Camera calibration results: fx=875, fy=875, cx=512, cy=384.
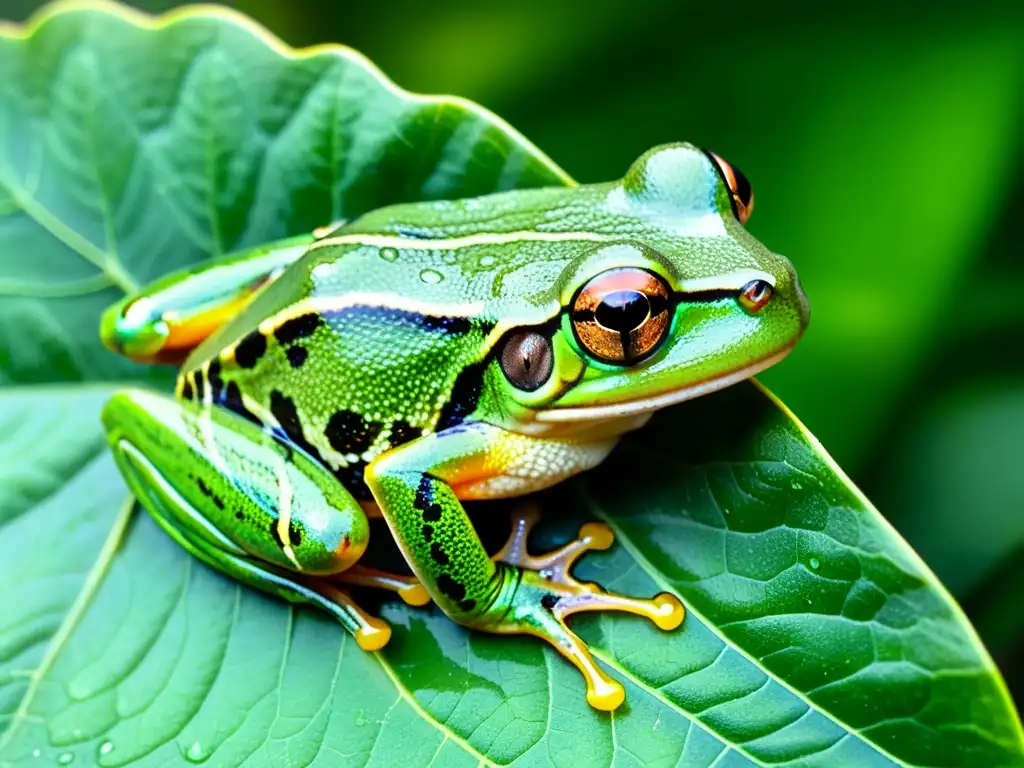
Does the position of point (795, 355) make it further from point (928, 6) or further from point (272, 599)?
point (272, 599)

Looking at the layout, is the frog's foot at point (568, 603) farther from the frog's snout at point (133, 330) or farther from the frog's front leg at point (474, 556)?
the frog's snout at point (133, 330)

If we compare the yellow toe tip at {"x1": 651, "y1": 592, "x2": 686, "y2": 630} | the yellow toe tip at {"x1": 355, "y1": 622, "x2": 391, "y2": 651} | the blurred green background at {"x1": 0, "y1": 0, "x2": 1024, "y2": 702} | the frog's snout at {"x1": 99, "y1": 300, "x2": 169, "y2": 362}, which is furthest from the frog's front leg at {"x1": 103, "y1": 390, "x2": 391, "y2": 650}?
the blurred green background at {"x1": 0, "y1": 0, "x2": 1024, "y2": 702}

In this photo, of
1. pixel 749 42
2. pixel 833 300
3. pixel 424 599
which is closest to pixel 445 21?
pixel 749 42

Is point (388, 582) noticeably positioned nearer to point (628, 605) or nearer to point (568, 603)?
point (568, 603)

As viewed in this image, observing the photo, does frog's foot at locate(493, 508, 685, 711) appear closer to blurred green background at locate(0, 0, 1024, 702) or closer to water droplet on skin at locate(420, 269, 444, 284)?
water droplet on skin at locate(420, 269, 444, 284)

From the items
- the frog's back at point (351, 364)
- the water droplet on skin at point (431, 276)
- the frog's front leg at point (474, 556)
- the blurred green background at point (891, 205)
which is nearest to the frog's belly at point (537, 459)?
the frog's front leg at point (474, 556)

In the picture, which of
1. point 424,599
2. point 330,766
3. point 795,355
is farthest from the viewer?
point 795,355

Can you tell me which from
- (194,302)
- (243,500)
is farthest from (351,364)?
(194,302)
